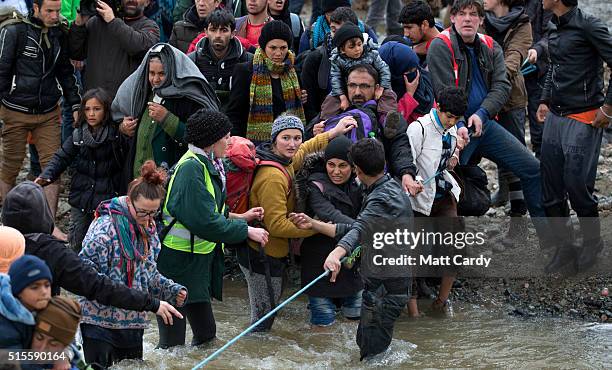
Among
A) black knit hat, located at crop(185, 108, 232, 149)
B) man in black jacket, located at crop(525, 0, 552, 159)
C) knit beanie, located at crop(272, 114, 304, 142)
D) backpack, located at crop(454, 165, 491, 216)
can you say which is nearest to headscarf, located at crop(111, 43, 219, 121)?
knit beanie, located at crop(272, 114, 304, 142)

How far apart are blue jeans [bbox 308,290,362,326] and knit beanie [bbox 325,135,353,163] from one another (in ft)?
3.79

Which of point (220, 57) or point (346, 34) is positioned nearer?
point (346, 34)

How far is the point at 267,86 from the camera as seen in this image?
901 cm

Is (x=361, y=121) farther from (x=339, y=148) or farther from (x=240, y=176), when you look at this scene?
(x=240, y=176)

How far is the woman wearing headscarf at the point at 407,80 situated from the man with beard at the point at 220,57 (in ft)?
4.48

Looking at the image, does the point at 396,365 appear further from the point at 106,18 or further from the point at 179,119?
the point at 106,18

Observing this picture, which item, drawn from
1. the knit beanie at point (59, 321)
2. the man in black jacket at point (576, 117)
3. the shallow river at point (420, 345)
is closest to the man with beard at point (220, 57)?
the shallow river at point (420, 345)

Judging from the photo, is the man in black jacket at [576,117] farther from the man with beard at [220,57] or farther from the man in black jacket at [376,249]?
the man with beard at [220,57]

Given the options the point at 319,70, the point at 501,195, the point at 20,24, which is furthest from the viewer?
the point at 501,195

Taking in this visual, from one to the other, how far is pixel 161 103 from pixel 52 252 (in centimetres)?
310

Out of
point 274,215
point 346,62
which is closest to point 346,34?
point 346,62

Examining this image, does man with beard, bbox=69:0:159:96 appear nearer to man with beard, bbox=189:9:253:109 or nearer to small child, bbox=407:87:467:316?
man with beard, bbox=189:9:253:109

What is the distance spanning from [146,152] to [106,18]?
1.87 meters

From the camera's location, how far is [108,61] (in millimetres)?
9914
